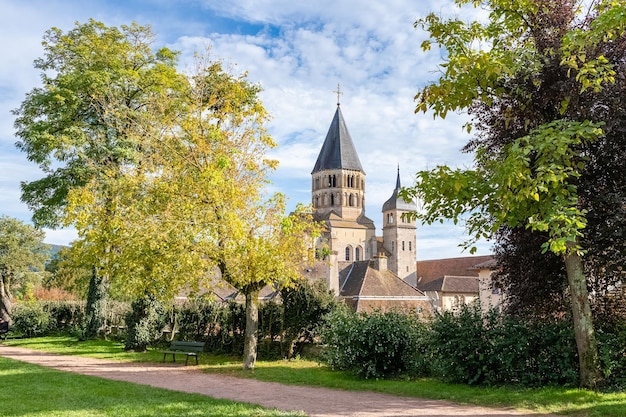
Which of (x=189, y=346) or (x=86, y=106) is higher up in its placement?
(x=86, y=106)

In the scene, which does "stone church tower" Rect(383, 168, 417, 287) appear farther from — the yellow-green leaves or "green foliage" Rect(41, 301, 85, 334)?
the yellow-green leaves

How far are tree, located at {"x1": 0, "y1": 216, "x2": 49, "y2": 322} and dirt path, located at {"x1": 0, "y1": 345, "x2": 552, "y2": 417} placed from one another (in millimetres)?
33551

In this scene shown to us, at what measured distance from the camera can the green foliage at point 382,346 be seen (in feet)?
41.8

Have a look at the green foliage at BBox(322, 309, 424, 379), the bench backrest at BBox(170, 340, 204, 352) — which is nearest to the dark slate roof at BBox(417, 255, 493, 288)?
the bench backrest at BBox(170, 340, 204, 352)

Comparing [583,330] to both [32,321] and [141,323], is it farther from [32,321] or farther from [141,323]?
[32,321]

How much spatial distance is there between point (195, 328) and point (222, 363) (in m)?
4.44

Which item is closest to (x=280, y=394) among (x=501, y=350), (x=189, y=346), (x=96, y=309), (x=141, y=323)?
(x=501, y=350)

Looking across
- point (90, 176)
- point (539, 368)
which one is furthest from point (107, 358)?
point (539, 368)

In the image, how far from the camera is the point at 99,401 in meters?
9.27

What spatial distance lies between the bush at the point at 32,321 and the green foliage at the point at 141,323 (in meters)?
11.2

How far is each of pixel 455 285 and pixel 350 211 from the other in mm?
27392

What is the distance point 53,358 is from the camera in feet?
58.5

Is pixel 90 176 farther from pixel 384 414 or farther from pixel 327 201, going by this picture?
pixel 327 201

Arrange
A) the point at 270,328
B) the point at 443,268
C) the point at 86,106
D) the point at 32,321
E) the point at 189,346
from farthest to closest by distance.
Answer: the point at 443,268
the point at 32,321
the point at 86,106
the point at 270,328
the point at 189,346
